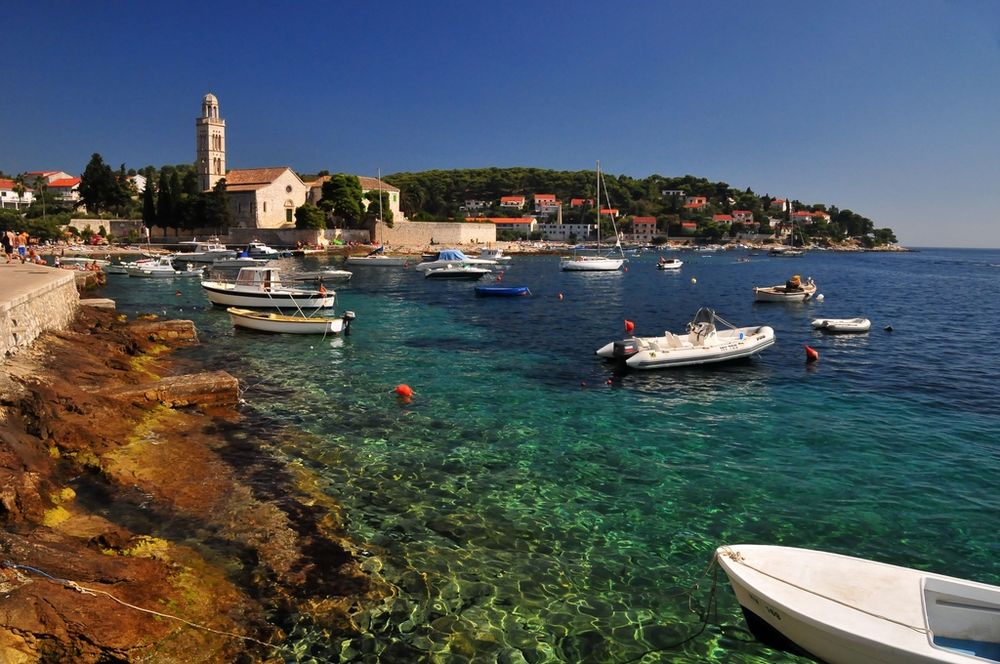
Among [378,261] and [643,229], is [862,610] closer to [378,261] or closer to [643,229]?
[378,261]

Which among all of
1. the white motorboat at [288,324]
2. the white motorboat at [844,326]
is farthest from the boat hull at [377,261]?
the white motorboat at [844,326]

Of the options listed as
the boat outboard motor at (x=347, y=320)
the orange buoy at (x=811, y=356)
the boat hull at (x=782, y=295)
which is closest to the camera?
the orange buoy at (x=811, y=356)

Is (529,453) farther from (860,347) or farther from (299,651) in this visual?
(860,347)

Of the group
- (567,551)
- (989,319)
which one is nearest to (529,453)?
(567,551)

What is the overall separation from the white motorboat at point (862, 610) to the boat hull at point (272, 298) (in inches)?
890

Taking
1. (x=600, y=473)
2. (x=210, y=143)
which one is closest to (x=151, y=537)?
(x=600, y=473)

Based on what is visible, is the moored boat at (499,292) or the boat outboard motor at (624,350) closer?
the boat outboard motor at (624,350)

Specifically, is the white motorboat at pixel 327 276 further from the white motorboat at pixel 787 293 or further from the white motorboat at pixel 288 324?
the white motorboat at pixel 787 293

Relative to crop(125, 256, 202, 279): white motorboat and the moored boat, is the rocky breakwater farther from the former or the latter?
crop(125, 256, 202, 279): white motorboat

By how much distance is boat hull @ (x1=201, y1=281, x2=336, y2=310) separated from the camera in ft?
86.6

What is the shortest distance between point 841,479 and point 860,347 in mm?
16102

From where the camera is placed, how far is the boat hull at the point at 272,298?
2639cm

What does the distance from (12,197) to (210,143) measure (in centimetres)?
4605

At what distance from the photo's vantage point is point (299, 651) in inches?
217
